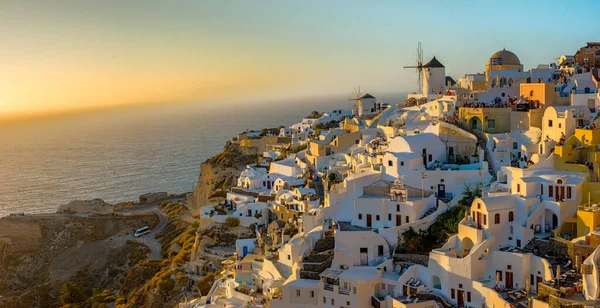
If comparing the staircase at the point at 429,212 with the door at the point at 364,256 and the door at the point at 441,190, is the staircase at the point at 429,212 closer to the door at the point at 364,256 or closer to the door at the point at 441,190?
the door at the point at 441,190

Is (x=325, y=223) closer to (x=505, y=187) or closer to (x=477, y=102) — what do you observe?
(x=505, y=187)

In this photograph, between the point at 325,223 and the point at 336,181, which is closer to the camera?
the point at 325,223

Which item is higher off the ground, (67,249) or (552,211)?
(552,211)

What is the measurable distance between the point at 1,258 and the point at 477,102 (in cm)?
3554

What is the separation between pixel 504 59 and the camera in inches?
1426

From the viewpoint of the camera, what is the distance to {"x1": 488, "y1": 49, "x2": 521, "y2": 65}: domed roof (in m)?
36.2

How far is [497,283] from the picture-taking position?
18828 mm

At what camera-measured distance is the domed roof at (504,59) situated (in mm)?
36188

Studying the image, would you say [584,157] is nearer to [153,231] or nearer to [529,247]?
[529,247]

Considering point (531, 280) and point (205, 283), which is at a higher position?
point (531, 280)

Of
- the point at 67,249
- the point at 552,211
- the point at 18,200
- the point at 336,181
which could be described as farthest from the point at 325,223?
the point at 18,200

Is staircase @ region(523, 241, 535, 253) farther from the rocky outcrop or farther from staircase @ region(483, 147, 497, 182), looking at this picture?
the rocky outcrop

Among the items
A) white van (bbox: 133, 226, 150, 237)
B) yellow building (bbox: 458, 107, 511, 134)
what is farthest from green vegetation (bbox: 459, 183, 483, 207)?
white van (bbox: 133, 226, 150, 237)

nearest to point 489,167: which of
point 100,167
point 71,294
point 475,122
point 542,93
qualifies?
point 475,122
